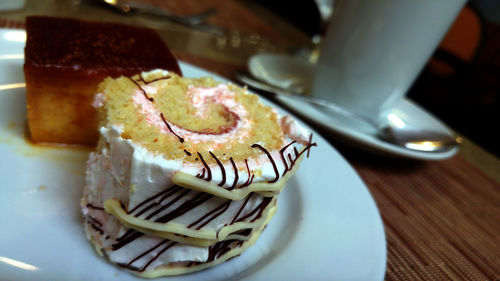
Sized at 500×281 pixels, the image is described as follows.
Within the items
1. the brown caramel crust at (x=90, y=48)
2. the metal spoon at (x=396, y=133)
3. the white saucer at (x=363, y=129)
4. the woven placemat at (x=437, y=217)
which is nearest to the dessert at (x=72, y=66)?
the brown caramel crust at (x=90, y=48)

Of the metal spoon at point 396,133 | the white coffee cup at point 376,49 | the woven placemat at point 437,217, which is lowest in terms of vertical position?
the woven placemat at point 437,217

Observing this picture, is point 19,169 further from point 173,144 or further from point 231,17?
point 231,17

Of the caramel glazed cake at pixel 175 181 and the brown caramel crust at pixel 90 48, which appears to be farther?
the brown caramel crust at pixel 90 48

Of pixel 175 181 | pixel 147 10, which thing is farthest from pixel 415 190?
pixel 147 10

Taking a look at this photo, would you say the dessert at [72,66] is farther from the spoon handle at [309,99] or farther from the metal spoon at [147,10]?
the metal spoon at [147,10]

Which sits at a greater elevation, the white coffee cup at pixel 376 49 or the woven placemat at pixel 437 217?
the white coffee cup at pixel 376 49

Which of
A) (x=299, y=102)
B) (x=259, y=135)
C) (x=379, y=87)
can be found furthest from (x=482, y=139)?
(x=259, y=135)

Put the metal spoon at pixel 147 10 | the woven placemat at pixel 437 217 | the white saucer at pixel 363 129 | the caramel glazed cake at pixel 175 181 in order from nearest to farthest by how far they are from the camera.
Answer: the caramel glazed cake at pixel 175 181, the woven placemat at pixel 437 217, the white saucer at pixel 363 129, the metal spoon at pixel 147 10

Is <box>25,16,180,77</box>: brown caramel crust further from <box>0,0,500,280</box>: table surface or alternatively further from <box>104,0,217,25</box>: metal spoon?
<box>104,0,217,25</box>: metal spoon
